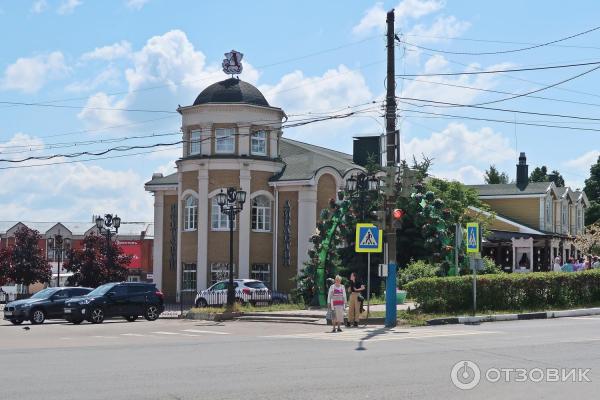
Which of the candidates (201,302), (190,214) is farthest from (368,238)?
(190,214)

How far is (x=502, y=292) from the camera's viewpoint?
2741cm

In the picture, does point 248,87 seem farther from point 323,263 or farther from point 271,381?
point 271,381

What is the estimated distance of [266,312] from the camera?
3150 cm

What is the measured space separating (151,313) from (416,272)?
10975 mm

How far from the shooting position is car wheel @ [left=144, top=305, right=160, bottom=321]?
1372 inches

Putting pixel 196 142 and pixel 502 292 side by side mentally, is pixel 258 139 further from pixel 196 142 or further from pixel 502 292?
pixel 502 292

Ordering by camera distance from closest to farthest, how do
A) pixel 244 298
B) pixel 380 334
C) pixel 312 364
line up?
pixel 312 364, pixel 380 334, pixel 244 298

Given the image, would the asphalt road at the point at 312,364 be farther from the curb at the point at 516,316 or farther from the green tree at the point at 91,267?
the green tree at the point at 91,267

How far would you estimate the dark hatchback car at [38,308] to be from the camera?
33.4m

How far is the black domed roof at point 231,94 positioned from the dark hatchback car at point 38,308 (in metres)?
15.4

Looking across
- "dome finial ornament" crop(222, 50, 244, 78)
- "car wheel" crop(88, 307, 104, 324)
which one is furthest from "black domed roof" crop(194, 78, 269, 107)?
"car wheel" crop(88, 307, 104, 324)

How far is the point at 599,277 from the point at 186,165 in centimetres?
2423

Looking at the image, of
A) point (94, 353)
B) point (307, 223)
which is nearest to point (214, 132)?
point (307, 223)

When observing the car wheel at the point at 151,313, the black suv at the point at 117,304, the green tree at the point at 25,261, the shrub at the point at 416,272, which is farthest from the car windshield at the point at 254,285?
the green tree at the point at 25,261
